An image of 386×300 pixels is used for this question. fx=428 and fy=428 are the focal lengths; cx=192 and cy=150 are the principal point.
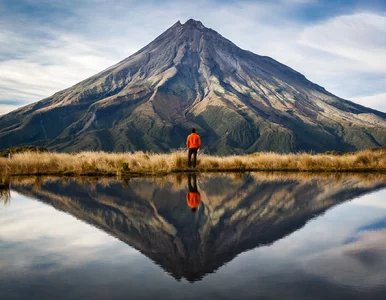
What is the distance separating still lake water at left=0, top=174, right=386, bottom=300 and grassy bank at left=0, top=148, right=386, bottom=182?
869cm

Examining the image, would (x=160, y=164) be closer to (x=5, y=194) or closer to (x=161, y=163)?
(x=161, y=163)

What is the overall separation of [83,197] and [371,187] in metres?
9.07

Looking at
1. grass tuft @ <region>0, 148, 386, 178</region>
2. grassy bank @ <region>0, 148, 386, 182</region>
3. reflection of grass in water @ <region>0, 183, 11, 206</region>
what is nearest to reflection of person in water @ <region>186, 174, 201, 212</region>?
reflection of grass in water @ <region>0, 183, 11, 206</region>

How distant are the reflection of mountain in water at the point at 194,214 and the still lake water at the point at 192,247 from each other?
0.02 meters

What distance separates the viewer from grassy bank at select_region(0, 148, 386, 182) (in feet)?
63.6

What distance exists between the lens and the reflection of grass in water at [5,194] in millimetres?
10500

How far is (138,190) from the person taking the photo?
1260 centimetres

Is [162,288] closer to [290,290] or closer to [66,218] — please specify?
[290,290]

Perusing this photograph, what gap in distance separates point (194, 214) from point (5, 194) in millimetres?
6272

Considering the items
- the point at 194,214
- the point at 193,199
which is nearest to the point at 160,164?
the point at 193,199

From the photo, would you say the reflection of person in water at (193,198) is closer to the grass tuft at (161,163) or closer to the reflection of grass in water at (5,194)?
the reflection of grass in water at (5,194)

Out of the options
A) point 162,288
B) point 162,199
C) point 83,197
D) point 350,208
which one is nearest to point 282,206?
point 350,208

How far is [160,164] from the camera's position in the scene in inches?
814

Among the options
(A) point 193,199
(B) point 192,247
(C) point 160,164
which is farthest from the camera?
(C) point 160,164
